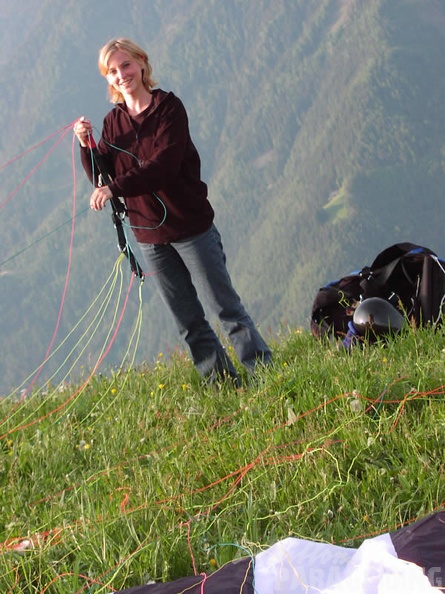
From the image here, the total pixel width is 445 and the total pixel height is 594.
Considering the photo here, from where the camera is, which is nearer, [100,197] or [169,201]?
[100,197]

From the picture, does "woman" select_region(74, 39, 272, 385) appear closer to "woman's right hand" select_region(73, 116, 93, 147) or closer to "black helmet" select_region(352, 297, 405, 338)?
"woman's right hand" select_region(73, 116, 93, 147)

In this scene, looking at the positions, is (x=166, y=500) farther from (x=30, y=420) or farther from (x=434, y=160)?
(x=434, y=160)

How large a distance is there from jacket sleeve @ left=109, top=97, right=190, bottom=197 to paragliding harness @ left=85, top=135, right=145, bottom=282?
0.95 ft

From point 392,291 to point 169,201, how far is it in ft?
6.38

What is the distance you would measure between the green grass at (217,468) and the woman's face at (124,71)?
1788mm

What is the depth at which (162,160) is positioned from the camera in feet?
14.0

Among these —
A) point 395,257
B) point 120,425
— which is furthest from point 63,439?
point 395,257

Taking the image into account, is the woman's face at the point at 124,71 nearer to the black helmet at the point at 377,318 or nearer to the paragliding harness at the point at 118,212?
the paragliding harness at the point at 118,212

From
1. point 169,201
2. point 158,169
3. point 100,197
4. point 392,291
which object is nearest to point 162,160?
point 158,169

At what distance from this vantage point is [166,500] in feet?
10.0

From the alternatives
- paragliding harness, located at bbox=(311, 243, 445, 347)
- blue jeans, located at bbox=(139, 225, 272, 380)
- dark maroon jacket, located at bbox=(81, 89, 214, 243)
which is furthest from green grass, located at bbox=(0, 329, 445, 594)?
dark maroon jacket, located at bbox=(81, 89, 214, 243)

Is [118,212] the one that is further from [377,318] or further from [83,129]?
[377,318]

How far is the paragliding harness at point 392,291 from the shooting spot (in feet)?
16.8

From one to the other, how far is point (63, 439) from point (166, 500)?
1.30m
